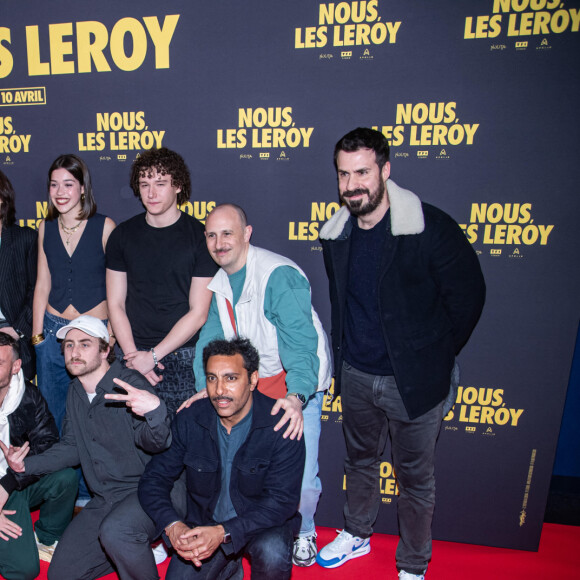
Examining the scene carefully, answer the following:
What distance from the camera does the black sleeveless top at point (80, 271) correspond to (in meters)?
2.54

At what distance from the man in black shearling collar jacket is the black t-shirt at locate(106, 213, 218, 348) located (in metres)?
0.68

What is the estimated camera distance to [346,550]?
2422 mm

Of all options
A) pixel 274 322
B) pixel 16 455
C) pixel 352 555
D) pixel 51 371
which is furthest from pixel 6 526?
pixel 352 555

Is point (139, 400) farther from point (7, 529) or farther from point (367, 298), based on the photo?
point (367, 298)

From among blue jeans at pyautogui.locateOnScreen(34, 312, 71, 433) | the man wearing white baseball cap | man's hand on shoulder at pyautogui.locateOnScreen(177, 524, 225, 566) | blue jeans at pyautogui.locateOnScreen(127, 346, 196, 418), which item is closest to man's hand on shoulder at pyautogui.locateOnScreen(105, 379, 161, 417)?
the man wearing white baseball cap

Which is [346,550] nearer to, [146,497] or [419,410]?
[419,410]

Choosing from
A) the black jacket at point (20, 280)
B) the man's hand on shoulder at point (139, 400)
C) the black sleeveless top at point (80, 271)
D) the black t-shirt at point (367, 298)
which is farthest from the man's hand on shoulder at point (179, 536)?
the black jacket at point (20, 280)

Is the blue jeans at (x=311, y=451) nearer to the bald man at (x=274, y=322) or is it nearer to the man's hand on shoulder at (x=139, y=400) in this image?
the bald man at (x=274, y=322)

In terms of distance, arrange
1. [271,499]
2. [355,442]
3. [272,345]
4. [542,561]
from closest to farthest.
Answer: [271,499] → [272,345] → [355,442] → [542,561]

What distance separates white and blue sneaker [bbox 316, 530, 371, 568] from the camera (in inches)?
94.1

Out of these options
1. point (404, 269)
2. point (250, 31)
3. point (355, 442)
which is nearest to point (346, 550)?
point (355, 442)

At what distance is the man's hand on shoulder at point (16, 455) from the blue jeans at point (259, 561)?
0.96 meters

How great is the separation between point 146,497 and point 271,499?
57 centimetres

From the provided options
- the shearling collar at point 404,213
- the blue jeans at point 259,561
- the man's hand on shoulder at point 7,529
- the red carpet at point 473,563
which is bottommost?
the red carpet at point 473,563
